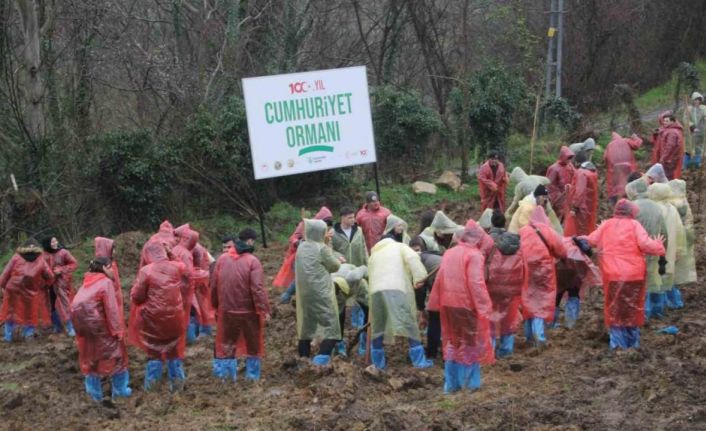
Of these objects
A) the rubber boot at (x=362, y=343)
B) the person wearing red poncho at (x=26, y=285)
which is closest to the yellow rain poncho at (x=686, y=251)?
the rubber boot at (x=362, y=343)

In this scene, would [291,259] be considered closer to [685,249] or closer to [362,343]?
[362,343]

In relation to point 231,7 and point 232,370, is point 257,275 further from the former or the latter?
point 231,7

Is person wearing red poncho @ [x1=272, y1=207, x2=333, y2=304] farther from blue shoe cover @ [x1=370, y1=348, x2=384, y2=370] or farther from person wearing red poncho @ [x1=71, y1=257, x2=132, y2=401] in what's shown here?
person wearing red poncho @ [x1=71, y1=257, x2=132, y2=401]

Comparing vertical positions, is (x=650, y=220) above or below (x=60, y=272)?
above

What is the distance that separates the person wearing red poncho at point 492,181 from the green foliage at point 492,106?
5.96m

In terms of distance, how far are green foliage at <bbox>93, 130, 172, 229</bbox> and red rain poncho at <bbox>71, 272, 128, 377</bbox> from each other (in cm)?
979

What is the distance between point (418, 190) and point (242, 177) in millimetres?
3950

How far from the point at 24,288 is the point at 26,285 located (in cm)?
5

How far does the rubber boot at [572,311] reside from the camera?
1158cm

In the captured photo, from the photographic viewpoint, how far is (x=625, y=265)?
10.2 metres

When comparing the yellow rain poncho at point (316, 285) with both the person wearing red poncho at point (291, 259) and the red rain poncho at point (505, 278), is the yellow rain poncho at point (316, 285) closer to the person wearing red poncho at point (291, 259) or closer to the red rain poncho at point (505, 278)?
the red rain poncho at point (505, 278)

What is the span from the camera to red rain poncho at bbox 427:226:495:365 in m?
9.17

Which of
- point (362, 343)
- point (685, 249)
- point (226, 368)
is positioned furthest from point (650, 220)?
point (226, 368)

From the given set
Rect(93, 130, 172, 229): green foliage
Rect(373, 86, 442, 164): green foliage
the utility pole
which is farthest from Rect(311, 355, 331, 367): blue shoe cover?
the utility pole
